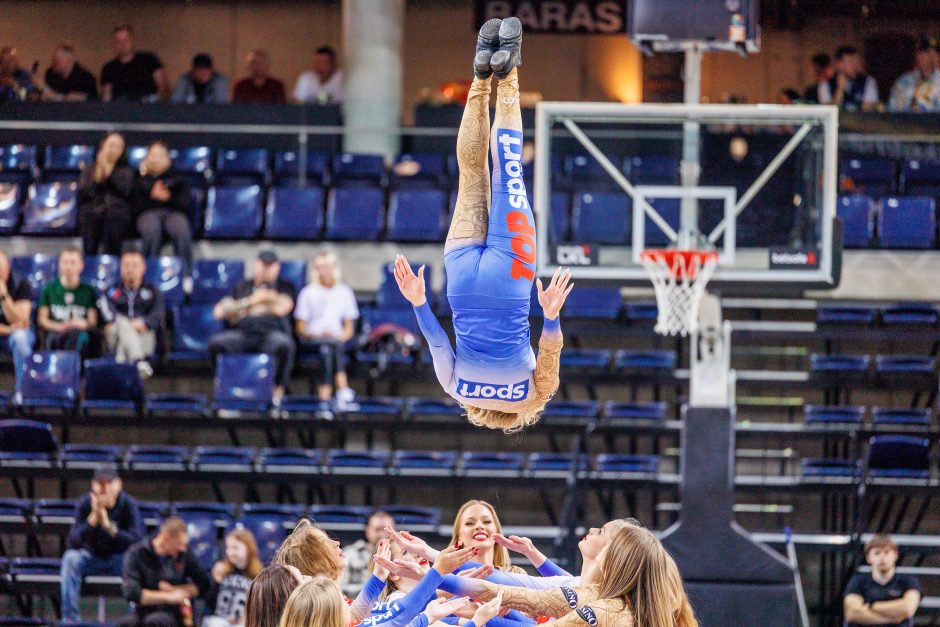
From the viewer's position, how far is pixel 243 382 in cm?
1305

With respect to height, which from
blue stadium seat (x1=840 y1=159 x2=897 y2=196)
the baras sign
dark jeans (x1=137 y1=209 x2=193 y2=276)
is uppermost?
the baras sign

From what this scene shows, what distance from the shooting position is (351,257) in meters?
15.2

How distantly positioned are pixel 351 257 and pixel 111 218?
2483 millimetres

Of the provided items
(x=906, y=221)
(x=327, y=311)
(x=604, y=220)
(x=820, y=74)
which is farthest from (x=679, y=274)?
(x=820, y=74)

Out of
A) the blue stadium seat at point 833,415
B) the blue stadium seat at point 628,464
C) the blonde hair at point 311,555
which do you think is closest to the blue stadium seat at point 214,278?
the blue stadium seat at point 628,464

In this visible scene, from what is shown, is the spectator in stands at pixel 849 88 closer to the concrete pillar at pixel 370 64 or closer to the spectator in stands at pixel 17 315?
the concrete pillar at pixel 370 64

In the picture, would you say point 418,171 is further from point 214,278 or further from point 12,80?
point 12,80

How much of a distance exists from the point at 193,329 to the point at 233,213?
184 centimetres

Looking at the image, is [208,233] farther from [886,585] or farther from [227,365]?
[886,585]

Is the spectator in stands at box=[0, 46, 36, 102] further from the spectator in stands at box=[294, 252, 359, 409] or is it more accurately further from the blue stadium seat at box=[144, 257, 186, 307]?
the spectator in stands at box=[294, 252, 359, 409]

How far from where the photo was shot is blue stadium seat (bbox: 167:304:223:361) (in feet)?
45.4

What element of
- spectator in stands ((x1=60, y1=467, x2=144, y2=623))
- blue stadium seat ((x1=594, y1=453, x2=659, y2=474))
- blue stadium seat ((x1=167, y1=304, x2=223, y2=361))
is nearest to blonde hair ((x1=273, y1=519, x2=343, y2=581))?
spectator in stands ((x1=60, y1=467, x2=144, y2=623))

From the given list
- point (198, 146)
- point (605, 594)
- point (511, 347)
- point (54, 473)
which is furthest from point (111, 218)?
point (605, 594)

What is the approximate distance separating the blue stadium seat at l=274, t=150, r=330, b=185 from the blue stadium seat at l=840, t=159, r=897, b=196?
5460 millimetres
